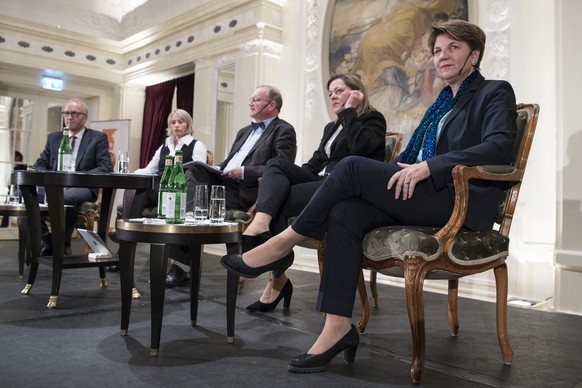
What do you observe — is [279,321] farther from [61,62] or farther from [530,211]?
[61,62]

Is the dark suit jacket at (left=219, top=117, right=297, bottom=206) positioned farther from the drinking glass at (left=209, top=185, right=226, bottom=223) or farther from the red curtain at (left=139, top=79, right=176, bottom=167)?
the red curtain at (left=139, top=79, right=176, bottom=167)

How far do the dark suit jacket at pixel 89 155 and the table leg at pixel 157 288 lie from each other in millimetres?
2012

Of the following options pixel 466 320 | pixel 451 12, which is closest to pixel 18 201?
pixel 466 320

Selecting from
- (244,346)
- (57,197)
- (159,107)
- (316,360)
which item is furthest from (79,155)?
(159,107)

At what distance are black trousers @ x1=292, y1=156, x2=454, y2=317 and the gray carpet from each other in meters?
0.27

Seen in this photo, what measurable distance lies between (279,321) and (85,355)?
87 cm

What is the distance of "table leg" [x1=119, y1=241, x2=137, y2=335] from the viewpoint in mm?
1835

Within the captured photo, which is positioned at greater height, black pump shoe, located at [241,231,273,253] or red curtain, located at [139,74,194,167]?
red curtain, located at [139,74,194,167]

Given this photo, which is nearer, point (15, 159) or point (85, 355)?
point (85, 355)

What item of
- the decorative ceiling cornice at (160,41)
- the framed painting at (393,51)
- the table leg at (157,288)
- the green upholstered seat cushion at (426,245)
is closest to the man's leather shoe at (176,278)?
the table leg at (157,288)

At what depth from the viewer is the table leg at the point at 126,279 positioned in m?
1.83

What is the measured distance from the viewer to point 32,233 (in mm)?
Result: 2625

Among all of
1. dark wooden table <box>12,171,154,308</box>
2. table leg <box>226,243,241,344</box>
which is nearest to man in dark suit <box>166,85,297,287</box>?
dark wooden table <box>12,171,154,308</box>

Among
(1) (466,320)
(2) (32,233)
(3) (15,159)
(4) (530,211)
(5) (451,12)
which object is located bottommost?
(1) (466,320)
